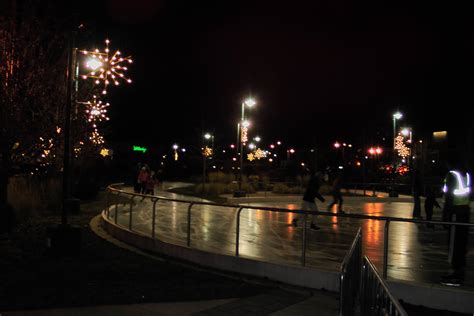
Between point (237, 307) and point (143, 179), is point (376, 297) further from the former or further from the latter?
point (143, 179)

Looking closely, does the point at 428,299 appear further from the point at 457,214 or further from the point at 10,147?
the point at 10,147

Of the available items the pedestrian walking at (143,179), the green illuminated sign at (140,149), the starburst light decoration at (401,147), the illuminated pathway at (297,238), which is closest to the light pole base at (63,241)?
the illuminated pathway at (297,238)

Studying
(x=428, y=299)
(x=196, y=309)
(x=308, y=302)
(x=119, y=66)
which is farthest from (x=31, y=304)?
(x=119, y=66)

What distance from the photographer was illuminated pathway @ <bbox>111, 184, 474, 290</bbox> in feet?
32.3

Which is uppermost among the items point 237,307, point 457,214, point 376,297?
point 457,214

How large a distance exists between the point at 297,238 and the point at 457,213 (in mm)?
4601

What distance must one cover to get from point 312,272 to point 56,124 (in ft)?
28.2

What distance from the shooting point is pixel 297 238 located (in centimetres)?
1279

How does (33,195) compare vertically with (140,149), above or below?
below

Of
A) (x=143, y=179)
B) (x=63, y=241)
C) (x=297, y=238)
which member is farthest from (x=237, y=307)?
(x=143, y=179)

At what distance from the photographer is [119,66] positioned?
18.7 m

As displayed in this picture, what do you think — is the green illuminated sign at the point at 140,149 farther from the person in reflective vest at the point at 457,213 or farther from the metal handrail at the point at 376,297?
the metal handrail at the point at 376,297

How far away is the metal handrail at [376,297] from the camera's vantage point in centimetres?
338

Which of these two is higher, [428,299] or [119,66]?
[119,66]
